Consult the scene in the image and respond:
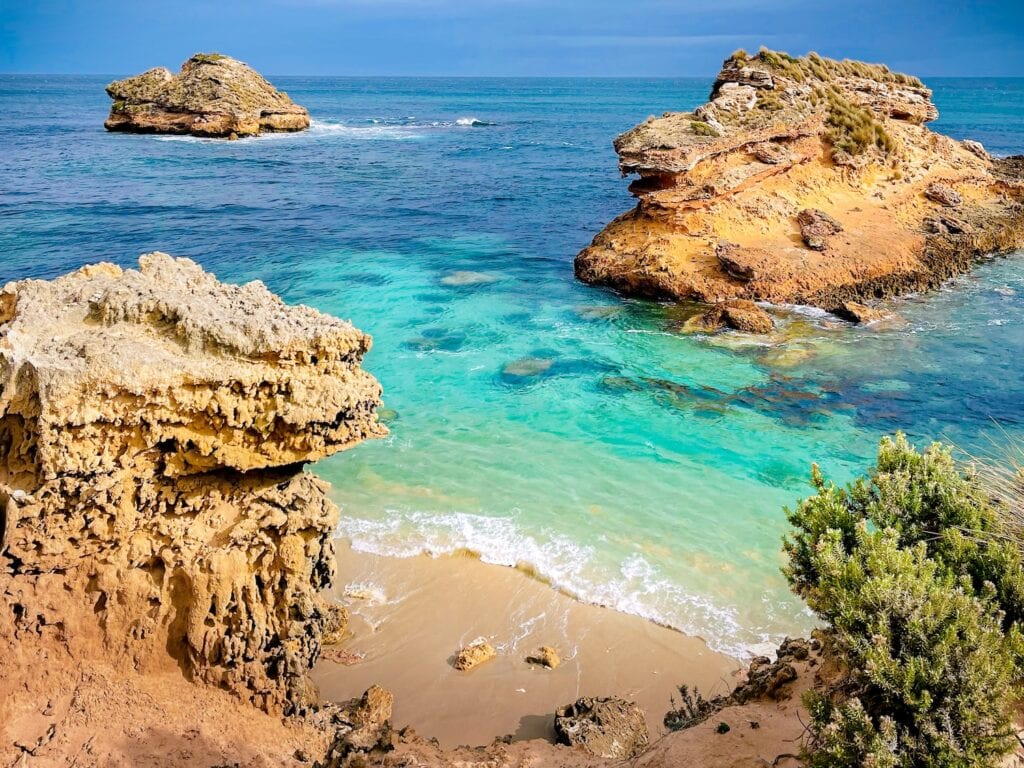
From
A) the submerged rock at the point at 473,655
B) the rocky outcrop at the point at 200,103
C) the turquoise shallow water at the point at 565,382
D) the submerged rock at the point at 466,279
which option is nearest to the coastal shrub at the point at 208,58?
the rocky outcrop at the point at 200,103

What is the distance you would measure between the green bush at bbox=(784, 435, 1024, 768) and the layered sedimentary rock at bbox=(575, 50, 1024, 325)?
48.1 feet

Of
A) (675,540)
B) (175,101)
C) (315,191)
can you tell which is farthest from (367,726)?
(175,101)

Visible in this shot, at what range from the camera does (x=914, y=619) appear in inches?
187

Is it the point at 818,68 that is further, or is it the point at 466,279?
the point at 818,68

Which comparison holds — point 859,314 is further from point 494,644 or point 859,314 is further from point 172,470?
point 172,470

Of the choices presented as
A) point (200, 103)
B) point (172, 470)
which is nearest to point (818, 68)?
point (172, 470)

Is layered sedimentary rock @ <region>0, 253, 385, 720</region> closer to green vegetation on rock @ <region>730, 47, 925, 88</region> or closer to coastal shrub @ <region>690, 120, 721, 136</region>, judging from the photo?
coastal shrub @ <region>690, 120, 721, 136</region>

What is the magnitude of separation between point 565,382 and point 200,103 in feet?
183

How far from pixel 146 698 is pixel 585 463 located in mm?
8285

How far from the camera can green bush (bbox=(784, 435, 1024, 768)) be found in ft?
14.6

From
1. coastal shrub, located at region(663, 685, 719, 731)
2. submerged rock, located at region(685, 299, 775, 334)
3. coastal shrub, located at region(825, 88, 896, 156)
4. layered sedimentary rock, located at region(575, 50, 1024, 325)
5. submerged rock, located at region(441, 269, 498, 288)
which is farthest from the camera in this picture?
coastal shrub, located at region(825, 88, 896, 156)

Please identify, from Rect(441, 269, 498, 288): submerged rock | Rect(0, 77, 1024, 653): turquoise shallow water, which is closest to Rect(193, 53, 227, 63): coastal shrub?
Rect(0, 77, 1024, 653): turquoise shallow water

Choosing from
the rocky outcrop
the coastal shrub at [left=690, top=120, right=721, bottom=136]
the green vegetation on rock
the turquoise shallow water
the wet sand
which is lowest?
the wet sand

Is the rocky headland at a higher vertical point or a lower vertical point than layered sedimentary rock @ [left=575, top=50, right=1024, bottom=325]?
lower
